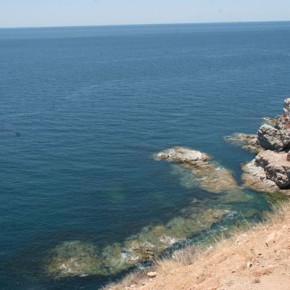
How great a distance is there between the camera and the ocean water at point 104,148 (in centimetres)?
4838

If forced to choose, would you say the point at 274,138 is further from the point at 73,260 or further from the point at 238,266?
the point at 238,266

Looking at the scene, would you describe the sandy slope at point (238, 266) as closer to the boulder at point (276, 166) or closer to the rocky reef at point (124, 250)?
the rocky reef at point (124, 250)

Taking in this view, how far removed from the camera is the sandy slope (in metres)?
23.3

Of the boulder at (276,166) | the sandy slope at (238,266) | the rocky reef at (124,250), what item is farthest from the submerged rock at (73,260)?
the boulder at (276,166)

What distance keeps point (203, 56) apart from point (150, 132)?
12308 centimetres

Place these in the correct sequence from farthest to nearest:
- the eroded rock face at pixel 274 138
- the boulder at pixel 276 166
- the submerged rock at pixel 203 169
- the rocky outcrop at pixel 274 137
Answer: the rocky outcrop at pixel 274 137 < the eroded rock face at pixel 274 138 < the submerged rock at pixel 203 169 < the boulder at pixel 276 166

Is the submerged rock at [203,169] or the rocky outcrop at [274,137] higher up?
the rocky outcrop at [274,137]

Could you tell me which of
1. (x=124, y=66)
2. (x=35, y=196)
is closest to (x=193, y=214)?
(x=35, y=196)

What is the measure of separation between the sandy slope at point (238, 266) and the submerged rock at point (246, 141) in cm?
4158

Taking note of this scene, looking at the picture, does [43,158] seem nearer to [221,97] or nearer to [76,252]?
[76,252]

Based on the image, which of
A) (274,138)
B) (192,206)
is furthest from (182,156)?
(192,206)

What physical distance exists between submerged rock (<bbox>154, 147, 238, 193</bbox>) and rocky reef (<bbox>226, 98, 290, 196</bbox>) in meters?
2.87

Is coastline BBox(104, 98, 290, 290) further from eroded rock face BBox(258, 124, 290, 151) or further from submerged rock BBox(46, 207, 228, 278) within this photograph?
eroded rock face BBox(258, 124, 290, 151)

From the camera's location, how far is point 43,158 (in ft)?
229
